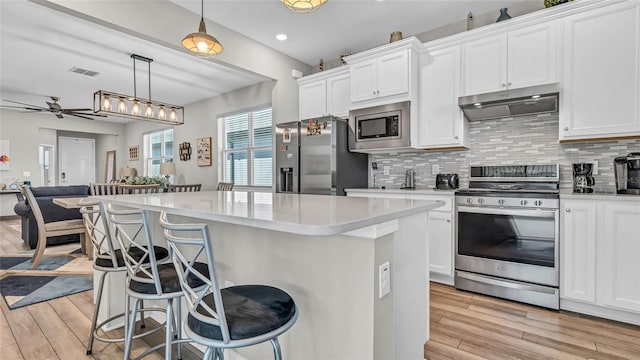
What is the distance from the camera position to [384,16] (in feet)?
11.0

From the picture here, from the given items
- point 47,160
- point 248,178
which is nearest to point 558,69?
point 248,178

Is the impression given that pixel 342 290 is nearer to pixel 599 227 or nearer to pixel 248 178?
pixel 599 227

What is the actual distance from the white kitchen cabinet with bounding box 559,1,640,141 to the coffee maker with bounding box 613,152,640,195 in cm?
19

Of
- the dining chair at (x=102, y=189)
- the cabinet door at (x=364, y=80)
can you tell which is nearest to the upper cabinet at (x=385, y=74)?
the cabinet door at (x=364, y=80)

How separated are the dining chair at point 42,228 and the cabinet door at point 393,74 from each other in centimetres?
418

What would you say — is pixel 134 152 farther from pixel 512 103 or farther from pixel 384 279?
pixel 384 279

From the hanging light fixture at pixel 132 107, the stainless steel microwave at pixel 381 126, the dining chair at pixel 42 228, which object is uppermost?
the hanging light fixture at pixel 132 107

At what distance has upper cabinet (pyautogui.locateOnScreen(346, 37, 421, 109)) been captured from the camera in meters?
3.25

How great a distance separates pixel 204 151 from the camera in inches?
245

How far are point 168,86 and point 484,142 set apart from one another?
17.2 ft

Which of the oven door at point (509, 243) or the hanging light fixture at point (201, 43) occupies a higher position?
the hanging light fixture at point (201, 43)

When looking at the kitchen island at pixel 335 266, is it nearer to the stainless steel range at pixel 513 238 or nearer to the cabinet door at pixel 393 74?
the stainless steel range at pixel 513 238

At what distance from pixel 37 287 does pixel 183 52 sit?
2.78 metres

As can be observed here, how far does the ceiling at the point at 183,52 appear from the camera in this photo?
3168 millimetres
